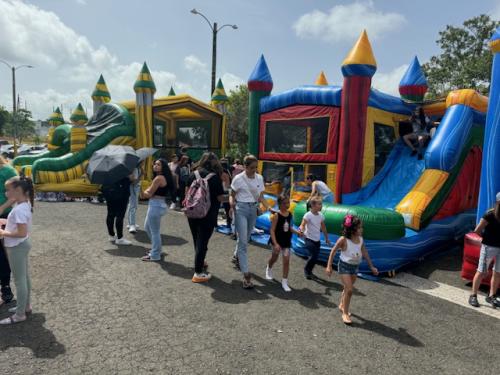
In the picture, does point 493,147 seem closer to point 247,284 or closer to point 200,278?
point 247,284

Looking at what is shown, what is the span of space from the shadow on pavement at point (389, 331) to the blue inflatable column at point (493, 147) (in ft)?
9.31

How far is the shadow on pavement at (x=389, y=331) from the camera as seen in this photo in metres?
3.31

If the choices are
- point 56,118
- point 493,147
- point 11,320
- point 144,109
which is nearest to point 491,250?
point 493,147

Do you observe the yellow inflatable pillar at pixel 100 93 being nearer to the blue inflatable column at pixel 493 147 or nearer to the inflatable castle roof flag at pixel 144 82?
the inflatable castle roof flag at pixel 144 82

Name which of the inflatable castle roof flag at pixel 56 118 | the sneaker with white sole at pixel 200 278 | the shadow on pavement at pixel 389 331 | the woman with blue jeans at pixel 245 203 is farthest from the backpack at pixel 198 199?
the inflatable castle roof flag at pixel 56 118

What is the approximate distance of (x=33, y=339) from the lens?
305cm

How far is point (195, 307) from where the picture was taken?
3818 mm

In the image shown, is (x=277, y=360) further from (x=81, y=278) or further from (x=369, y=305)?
(x=81, y=278)

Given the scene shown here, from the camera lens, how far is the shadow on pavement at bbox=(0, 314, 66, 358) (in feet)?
9.48

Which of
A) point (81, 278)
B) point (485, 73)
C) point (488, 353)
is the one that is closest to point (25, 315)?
point (81, 278)

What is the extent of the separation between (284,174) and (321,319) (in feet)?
17.4

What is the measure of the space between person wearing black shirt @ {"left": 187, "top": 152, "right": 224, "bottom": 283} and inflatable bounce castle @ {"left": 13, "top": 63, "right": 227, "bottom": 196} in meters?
8.14

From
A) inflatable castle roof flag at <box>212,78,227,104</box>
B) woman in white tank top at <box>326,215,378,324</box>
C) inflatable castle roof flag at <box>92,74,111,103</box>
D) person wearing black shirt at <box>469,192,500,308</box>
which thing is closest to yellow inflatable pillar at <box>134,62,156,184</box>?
inflatable castle roof flag at <box>212,78,227,104</box>

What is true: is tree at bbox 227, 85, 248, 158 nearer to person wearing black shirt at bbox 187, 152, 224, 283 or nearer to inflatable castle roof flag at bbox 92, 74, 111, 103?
inflatable castle roof flag at bbox 92, 74, 111, 103
